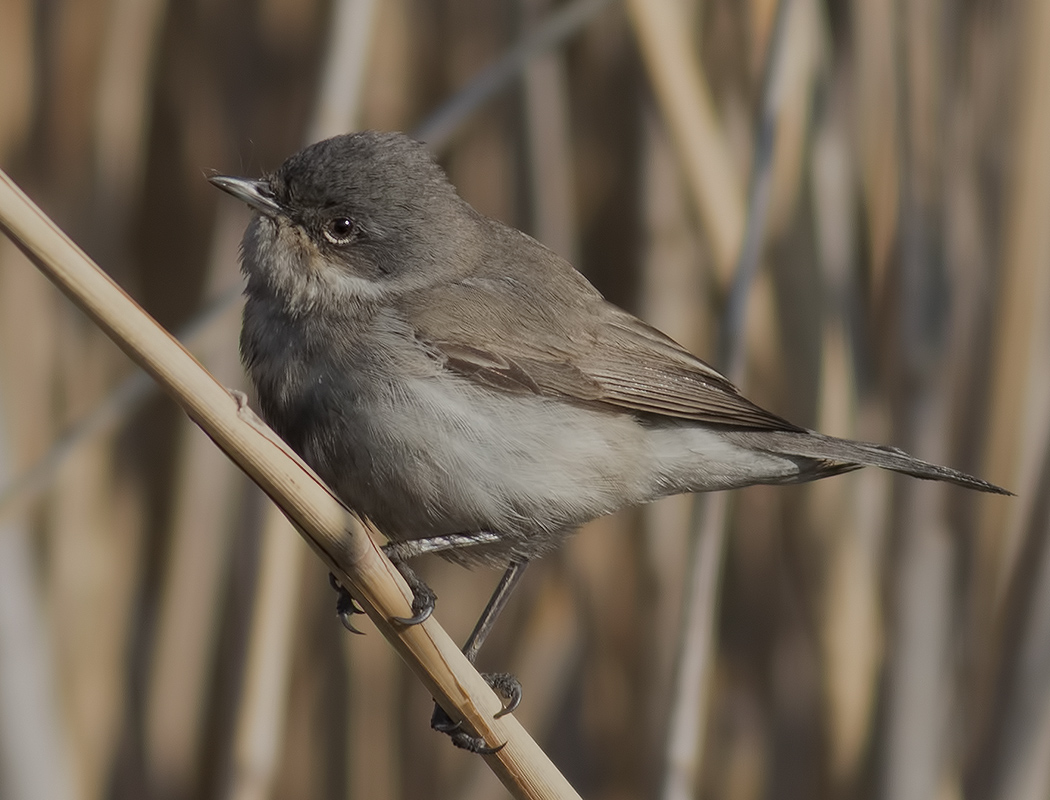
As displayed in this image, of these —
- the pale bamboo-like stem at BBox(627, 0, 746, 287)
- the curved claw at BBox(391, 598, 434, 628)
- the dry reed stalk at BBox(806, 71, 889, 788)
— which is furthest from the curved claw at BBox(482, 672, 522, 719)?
the pale bamboo-like stem at BBox(627, 0, 746, 287)

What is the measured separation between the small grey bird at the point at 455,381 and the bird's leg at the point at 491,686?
0.14m

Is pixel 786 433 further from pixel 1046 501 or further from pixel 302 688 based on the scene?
pixel 302 688

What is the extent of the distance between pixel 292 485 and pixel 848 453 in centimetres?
105

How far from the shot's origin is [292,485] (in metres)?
1.32

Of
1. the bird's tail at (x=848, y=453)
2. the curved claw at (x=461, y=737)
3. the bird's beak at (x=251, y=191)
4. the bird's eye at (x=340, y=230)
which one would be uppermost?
the bird's beak at (x=251, y=191)

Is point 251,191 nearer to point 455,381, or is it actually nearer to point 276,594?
point 455,381

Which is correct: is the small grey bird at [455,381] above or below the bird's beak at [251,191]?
below

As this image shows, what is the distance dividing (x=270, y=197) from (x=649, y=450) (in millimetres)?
784

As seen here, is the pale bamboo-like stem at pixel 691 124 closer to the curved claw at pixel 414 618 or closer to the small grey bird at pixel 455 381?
the small grey bird at pixel 455 381

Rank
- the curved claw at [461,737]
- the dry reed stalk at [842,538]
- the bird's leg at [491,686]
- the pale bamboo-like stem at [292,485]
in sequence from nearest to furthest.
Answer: the pale bamboo-like stem at [292,485], the curved claw at [461,737], the bird's leg at [491,686], the dry reed stalk at [842,538]

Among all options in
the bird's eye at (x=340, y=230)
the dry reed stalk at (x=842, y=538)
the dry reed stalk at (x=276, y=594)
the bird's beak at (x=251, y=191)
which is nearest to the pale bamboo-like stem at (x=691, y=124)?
the dry reed stalk at (x=842, y=538)

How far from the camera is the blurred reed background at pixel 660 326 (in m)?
2.29

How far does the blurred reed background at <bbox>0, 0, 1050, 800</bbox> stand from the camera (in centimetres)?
229

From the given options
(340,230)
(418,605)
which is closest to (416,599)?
(418,605)
